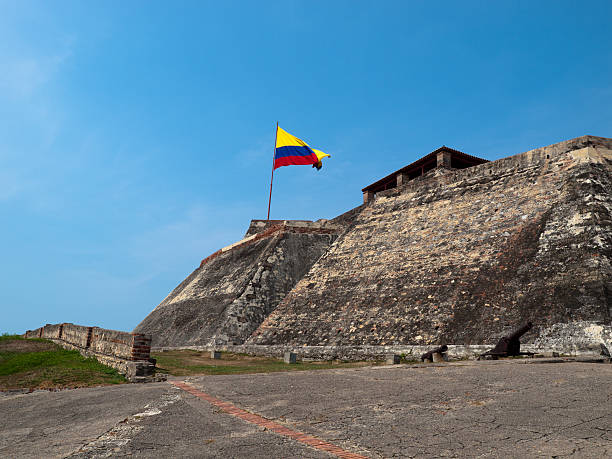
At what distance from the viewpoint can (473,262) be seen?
1263cm

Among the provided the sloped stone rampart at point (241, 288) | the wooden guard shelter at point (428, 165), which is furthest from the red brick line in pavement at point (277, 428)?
the wooden guard shelter at point (428, 165)

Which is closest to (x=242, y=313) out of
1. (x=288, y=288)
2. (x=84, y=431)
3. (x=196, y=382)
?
(x=288, y=288)

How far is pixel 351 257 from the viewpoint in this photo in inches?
667

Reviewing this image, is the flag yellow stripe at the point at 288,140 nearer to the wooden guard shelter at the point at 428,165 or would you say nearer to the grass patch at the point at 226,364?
the wooden guard shelter at the point at 428,165

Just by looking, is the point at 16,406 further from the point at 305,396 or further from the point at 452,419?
the point at 452,419

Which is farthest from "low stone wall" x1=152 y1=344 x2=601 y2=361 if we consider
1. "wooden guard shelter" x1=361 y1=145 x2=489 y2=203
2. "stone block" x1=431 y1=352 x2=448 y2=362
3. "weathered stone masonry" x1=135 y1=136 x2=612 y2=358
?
"wooden guard shelter" x1=361 y1=145 x2=489 y2=203

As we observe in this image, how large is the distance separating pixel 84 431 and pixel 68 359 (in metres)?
8.40

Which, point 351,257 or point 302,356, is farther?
point 351,257

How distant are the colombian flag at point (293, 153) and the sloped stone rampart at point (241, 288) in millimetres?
5102

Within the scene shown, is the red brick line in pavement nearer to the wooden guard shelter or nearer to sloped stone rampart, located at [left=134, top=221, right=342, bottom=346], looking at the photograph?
sloped stone rampart, located at [left=134, top=221, right=342, bottom=346]

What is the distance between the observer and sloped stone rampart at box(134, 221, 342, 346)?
18625 mm

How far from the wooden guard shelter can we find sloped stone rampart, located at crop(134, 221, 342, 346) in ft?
15.9

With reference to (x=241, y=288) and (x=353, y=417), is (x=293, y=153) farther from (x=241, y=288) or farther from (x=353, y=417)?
(x=353, y=417)

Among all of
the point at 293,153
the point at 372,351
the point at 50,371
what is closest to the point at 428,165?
the point at 293,153
